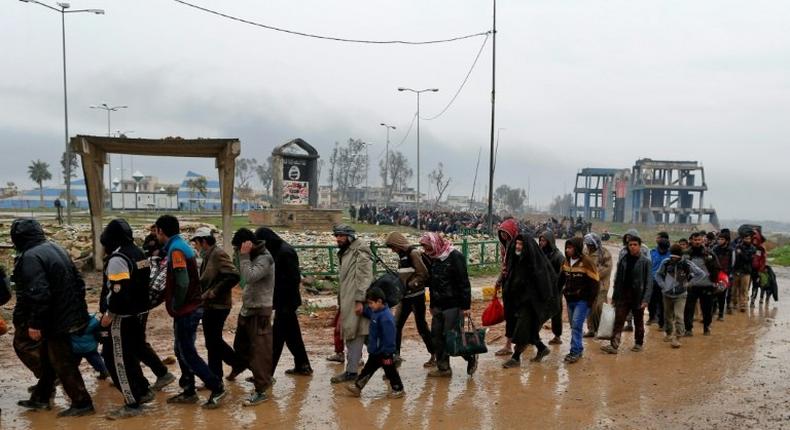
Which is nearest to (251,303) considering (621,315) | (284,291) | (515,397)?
(284,291)

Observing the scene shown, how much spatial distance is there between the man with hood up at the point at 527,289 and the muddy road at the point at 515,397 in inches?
14.8

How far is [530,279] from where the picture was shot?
6934 millimetres

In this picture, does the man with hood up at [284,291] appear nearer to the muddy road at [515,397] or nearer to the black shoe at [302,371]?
the black shoe at [302,371]

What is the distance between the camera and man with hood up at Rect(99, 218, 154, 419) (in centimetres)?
497

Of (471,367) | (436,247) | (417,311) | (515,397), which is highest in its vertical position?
(436,247)

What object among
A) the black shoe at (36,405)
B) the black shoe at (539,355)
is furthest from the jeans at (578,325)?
the black shoe at (36,405)

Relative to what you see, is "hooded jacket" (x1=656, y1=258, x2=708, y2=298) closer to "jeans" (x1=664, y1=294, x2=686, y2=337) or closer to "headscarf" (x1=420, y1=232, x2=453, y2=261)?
"jeans" (x1=664, y1=294, x2=686, y2=337)

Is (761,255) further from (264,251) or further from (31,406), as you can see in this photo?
(31,406)

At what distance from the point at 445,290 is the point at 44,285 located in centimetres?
349

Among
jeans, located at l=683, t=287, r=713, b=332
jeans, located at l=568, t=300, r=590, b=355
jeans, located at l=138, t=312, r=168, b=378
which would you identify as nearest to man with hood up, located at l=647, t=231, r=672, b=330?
jeans, located at l=683, t=287, r=713, b=332

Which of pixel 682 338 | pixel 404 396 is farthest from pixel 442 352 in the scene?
pixel 682 338

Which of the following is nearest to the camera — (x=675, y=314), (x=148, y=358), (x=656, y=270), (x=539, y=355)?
(x=148, y=358)

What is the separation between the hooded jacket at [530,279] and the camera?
6.89 metres

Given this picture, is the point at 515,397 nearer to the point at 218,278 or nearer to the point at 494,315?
the point at 494,315
